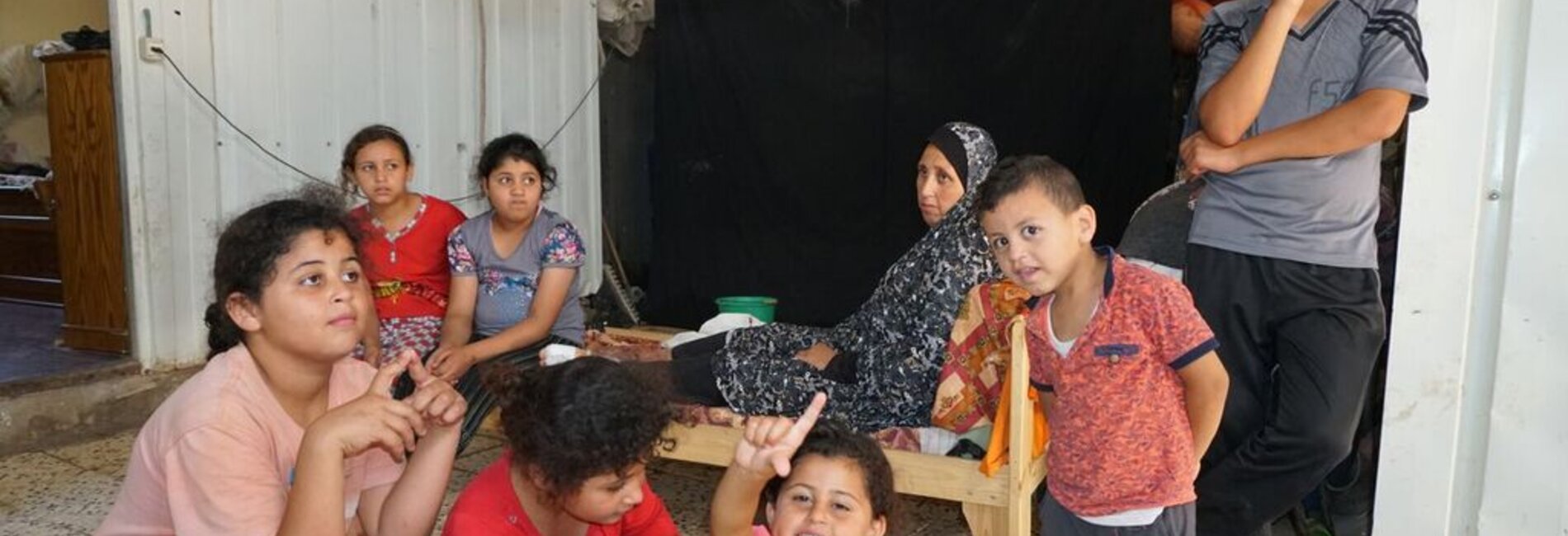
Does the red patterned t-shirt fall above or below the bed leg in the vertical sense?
above

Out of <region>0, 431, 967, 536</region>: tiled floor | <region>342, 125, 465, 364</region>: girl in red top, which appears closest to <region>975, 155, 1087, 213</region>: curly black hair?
<region>0, 431, 967, 536</region>: tiled floor

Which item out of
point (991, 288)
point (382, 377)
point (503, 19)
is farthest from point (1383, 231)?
point (503, 19)

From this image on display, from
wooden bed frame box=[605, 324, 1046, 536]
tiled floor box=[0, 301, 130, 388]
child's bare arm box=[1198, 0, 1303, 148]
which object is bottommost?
tiled floor box=[0, 301, 130, 388]

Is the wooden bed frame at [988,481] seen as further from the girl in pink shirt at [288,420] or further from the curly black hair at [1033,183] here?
the girl in pink shirt at [288,420]

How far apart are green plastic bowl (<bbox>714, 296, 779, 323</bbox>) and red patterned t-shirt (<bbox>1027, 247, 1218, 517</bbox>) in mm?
3084

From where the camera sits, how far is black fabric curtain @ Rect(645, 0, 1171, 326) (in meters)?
4.75

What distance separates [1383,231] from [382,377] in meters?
2.84

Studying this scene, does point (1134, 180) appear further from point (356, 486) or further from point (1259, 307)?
point (356, 486)

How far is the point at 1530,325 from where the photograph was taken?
8.88 feet

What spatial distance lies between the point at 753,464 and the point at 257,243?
2.97 ft

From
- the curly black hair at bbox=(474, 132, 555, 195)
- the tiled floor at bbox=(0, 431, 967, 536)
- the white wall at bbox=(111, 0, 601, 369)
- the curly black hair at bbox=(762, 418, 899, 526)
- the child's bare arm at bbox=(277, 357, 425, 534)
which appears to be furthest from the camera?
the white wall at bbox=(111, 0, 601, 369)

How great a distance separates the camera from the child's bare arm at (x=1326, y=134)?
89.2 inches

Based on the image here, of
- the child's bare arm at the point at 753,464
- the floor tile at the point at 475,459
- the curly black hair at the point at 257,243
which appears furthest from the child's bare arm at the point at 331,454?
the floor tile at the point at 475,459

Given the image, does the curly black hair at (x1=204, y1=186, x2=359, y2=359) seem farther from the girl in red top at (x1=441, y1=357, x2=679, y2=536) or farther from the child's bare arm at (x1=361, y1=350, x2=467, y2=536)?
the girl in red top at (x1=441, y1=357, x2=679, y2=536)
